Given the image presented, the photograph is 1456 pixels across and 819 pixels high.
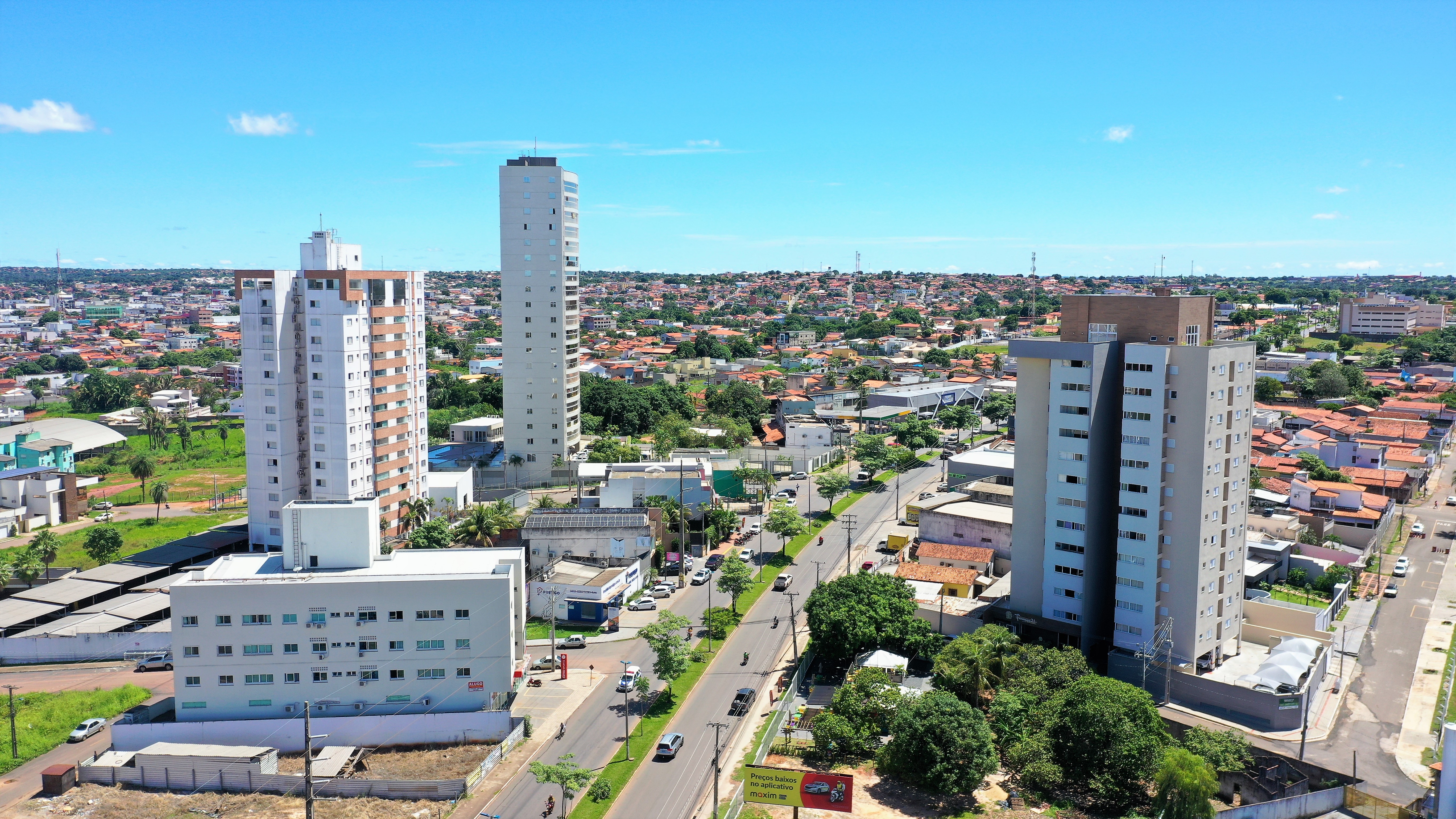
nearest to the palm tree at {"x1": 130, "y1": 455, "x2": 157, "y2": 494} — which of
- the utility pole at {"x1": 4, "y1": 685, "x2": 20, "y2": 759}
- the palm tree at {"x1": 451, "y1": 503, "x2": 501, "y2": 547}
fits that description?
the palm tree at {"x1": 451, "y1": 503, "x2": 501, "y2": 547}

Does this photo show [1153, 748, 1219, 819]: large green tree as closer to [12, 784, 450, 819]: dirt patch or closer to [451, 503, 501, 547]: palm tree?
[12, 784, 450, 819]: dirt patch

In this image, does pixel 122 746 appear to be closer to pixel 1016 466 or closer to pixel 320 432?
pixel 320 432

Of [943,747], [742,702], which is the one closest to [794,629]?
[742,702]

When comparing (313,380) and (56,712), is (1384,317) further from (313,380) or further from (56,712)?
(56,712)

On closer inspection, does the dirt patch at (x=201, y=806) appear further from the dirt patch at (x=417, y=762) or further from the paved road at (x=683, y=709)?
the paved road at (x=683, y=709)

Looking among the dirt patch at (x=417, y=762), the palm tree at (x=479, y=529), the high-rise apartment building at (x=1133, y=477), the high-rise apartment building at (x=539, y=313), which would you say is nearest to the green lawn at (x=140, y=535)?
the high-rise apartment building at (x=539, y=313)
